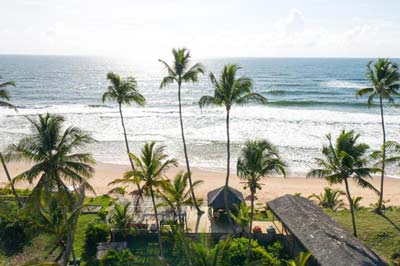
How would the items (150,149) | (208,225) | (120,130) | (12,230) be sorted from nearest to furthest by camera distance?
(150,149), (12,230), (208,225), (120,130)

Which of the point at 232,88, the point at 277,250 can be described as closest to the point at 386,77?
the point at 232,88

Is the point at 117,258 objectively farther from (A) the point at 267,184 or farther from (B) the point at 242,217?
(A) the point at 267,184

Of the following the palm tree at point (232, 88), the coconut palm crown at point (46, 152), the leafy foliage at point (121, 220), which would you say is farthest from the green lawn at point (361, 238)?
the palm tree at point (232, 88)

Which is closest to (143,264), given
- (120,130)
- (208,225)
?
(208,225)

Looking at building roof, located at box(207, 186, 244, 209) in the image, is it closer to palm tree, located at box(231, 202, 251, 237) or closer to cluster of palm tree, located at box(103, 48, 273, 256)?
palm tree, located at box(231, 202, 251, 237)

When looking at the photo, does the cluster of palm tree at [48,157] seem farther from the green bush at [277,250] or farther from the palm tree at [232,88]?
the green bush at [277,250]

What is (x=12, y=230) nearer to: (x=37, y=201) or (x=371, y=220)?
(x=37, y=201)

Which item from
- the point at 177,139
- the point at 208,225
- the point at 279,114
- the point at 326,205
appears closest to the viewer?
the point at 208,225

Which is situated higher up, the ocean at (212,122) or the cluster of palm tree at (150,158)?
the cluster of palm tree at (150,158)
